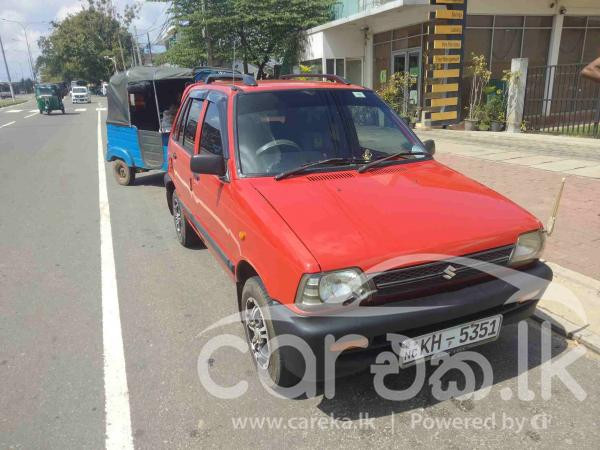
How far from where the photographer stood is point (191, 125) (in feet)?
14.8

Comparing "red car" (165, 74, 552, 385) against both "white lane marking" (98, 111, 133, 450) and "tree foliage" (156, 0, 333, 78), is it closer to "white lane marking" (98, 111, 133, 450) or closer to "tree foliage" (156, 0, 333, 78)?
"white lane marking" (98, 111, 133, 450)

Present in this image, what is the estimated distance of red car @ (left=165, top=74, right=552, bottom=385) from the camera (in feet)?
7.73

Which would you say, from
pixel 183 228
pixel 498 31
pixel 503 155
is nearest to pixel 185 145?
pixel 183 228

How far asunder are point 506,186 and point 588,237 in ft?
7.52

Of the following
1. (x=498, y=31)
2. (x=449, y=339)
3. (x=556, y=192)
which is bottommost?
(x=556, y=192)

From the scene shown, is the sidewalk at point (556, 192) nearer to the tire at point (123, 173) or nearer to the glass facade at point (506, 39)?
the glass facade at point (506, 39)

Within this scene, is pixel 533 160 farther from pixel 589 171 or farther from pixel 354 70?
pixel 354 70

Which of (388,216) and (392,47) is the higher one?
(392,47)

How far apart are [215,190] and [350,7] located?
60.6ft

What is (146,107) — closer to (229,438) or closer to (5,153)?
(5,153)

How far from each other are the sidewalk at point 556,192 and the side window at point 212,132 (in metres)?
2.88

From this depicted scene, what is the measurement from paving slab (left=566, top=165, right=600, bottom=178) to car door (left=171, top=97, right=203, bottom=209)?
631 cm

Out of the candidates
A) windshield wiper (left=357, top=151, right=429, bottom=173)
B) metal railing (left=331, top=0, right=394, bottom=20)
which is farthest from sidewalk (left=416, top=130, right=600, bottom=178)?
metal railing (left=331, top=0, right=394, bottom=20)

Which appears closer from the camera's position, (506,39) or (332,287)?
(332,287)
